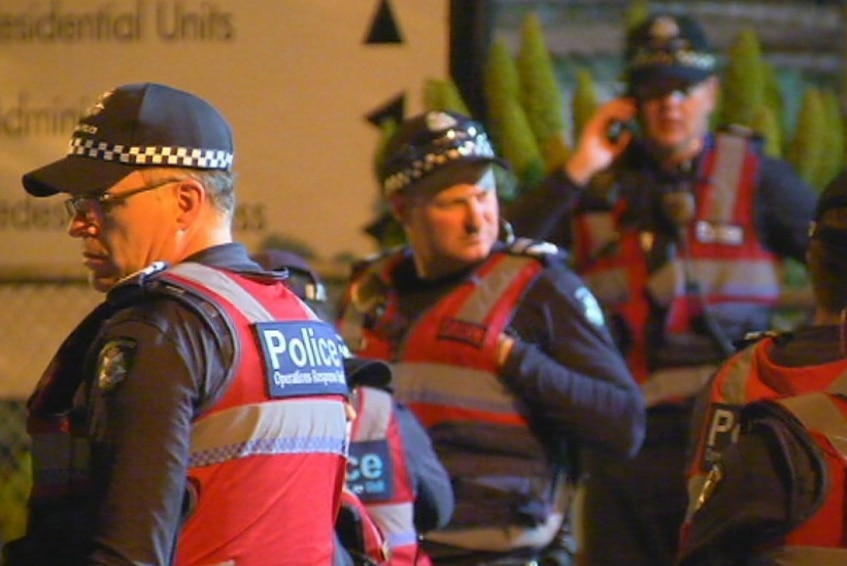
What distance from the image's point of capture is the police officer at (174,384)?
9.46 feet

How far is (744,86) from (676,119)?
2.87 feet

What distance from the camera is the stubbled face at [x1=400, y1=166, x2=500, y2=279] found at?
4773 millimetres

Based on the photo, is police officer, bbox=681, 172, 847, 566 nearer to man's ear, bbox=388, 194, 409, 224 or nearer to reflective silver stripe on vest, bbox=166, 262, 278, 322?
reflective silver stripe on vest, bbox=166, 262, 278, 322

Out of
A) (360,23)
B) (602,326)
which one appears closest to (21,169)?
(360,23)

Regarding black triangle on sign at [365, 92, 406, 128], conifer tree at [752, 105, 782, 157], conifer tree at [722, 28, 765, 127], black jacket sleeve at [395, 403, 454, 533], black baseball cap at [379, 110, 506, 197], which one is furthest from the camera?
black triangle on sign at [365, 92, 406, 128]

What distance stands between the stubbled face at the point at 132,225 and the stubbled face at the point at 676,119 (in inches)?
102

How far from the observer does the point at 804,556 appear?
3045mm

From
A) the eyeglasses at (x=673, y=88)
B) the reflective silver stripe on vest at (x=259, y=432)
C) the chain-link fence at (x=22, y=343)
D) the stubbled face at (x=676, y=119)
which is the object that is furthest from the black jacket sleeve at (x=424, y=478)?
the chain-link fence at (x=22, y=343)

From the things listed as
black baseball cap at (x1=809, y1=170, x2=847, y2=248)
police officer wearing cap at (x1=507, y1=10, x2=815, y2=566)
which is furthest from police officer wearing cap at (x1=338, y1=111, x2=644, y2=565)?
black baseball cap at (x1=809, y1=170, x2=847, y2=248)

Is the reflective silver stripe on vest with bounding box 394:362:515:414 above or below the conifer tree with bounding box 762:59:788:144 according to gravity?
below

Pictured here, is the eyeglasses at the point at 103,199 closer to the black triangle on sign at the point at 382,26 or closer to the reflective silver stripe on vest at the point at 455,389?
the reflective silver stripe on vest at the point at 455,389

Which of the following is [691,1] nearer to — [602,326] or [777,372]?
[602,326]

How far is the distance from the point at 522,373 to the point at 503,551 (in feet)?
1.44

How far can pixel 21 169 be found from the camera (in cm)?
668
